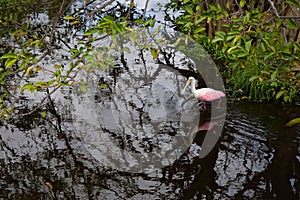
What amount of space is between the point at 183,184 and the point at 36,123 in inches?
90.1

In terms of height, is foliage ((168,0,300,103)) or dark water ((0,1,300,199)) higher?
foliage ((168,0,300,103))

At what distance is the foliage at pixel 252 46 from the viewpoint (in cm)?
235

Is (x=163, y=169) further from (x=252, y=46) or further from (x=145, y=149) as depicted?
(x=252, y=46)

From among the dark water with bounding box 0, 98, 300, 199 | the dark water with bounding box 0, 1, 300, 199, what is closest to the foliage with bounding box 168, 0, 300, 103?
the dark water with bounding box 0, 1, 300, 199

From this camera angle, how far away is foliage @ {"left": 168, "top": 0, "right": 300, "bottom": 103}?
7.72ft

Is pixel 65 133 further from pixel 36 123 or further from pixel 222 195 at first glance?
pixel 222 195

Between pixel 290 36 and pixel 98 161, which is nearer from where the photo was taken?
pixel 98 161

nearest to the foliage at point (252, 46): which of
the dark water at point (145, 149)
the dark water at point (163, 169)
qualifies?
the dark water at point (145, 149)

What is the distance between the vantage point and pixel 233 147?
193 inches

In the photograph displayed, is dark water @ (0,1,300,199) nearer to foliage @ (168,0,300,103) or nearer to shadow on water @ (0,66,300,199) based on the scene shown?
shadow on water @ (0,66,300,199)

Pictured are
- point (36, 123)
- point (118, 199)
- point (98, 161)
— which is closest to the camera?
point (118, 199)

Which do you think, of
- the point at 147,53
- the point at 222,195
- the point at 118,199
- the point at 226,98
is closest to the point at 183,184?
the point at 222,195

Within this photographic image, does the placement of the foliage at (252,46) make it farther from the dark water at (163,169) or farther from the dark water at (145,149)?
the dark water at (163,169)

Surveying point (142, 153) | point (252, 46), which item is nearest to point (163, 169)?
point (142, 153)
